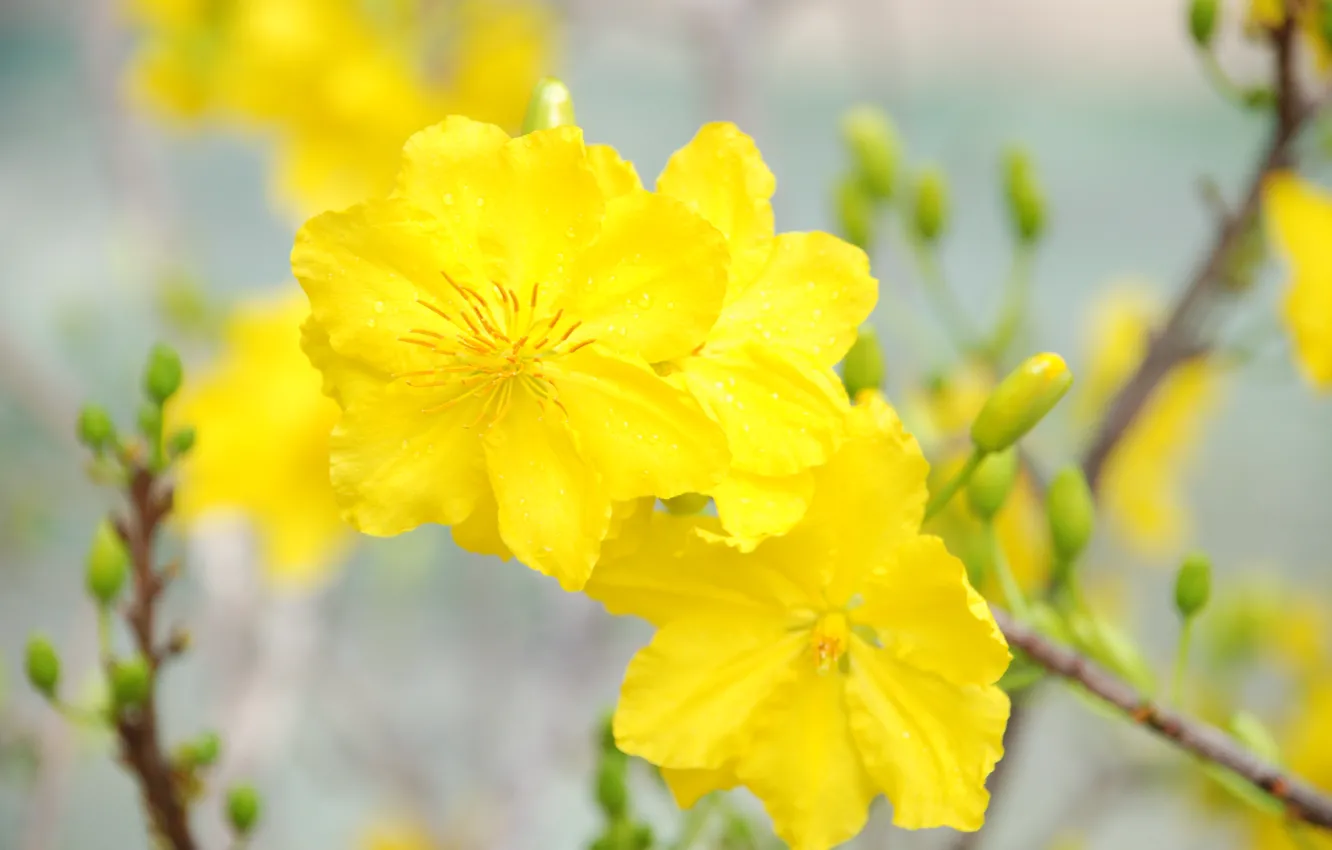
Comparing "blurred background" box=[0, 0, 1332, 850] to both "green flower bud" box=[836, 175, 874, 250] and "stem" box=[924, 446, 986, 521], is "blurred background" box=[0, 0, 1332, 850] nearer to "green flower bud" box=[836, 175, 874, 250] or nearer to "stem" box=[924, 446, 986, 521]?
"green flower bud" box=[836, 175, 874, 250]

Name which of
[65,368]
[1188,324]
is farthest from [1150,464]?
[65,368]

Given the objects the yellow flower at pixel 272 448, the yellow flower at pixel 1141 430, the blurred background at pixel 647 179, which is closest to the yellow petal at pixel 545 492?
the yellow flower at pixel 272 448

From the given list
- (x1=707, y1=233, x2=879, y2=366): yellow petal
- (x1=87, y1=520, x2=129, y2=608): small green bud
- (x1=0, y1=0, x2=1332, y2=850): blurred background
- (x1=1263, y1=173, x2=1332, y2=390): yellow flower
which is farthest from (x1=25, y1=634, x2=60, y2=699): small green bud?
(x1=0, y1=0, x2=1332, y2=850): blurred background

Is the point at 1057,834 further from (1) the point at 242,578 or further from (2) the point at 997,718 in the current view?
(2) the point at 997,718

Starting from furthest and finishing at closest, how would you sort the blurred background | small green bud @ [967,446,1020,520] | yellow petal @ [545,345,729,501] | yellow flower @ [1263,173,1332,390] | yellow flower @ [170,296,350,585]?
1. the blurred background
2. yellow flower @ [170,296,350,585]
3. yellow flower @ [1263,173,1332,390]
4. small green bud @ [967,446,1020,520]
5. yellow petal @ [545,345,729,501]

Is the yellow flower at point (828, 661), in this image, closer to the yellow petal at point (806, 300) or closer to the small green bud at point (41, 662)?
the yellow petal at point (806, 300)

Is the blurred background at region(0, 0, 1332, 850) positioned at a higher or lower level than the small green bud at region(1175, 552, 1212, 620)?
lower

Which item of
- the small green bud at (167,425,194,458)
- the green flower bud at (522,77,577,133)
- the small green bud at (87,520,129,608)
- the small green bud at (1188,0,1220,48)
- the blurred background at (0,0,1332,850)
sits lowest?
the blurred background at (0,0,1332,850)

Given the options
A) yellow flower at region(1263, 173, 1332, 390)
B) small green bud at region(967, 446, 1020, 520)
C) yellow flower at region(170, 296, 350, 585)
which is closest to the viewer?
small green bud at region(967, 446, 1020, 520)
